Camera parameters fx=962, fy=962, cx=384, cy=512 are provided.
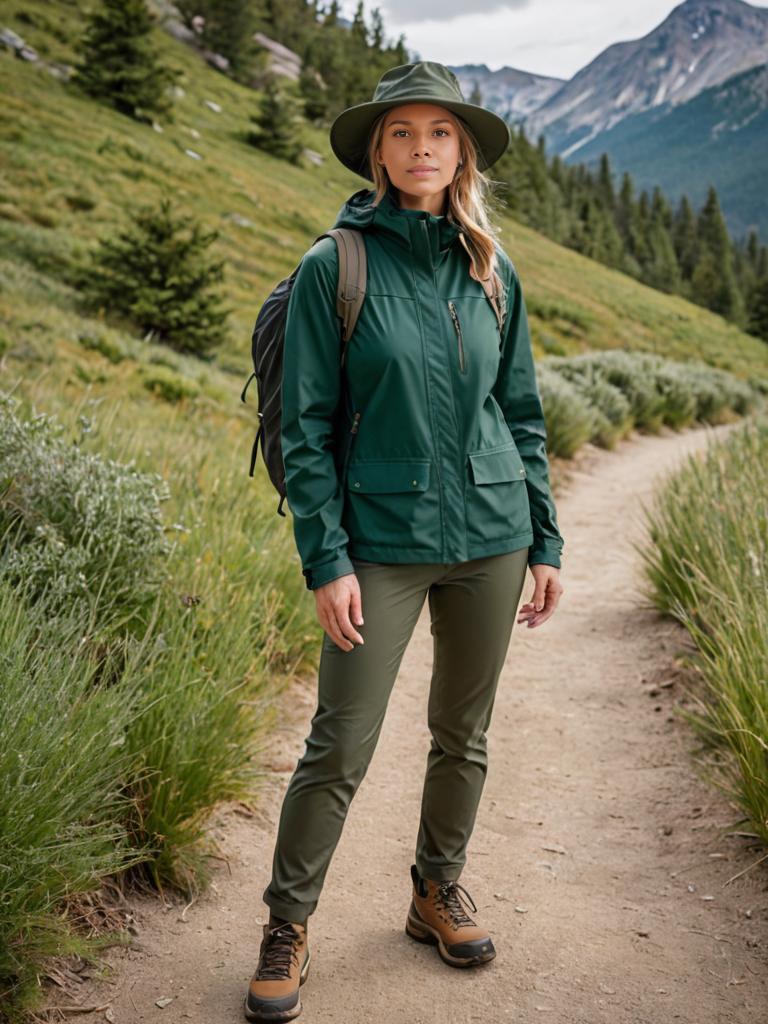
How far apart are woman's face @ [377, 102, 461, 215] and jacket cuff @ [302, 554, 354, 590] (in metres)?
0.96

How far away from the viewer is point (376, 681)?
7.93ft

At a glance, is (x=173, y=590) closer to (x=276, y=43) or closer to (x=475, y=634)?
(x=475, y=634)

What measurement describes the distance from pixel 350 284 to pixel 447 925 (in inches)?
72.1

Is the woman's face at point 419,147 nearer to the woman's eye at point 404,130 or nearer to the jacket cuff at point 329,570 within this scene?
the woman's eye at point 404,130

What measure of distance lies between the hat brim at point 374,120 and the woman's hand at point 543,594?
115 cm

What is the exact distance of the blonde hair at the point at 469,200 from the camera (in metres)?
2.51

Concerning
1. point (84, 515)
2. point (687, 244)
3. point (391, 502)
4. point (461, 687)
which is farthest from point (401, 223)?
point (687, 244)

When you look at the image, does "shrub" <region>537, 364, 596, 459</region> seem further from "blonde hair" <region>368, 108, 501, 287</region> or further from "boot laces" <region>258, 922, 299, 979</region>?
"boot laces" <region>258, 922, 299, 979</region>

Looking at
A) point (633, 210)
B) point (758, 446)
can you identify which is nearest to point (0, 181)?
point (758, 446)

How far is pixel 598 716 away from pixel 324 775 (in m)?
2.80

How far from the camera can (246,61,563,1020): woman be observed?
235 cm

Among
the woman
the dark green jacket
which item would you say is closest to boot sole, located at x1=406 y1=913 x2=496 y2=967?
the woman

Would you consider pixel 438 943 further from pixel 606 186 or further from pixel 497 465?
pixel 606 186

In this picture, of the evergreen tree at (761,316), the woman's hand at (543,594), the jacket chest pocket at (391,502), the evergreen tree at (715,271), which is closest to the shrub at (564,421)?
the woman's hand at (543,594)
